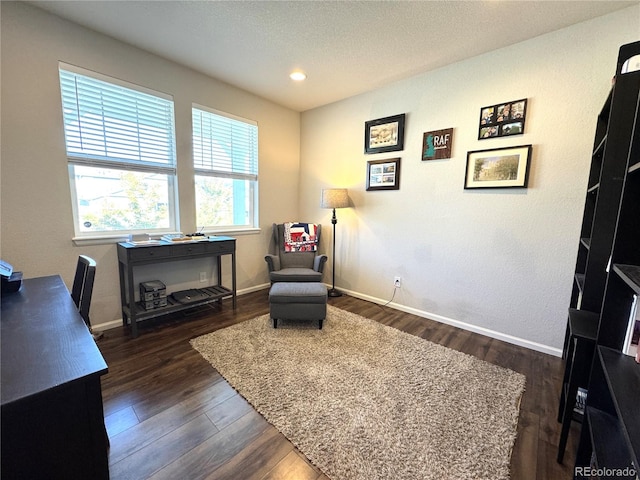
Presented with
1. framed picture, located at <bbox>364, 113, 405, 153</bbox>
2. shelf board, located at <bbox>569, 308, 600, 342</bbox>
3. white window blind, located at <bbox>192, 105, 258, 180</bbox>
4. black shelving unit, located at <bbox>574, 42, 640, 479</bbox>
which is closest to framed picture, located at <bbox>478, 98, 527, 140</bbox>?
framed picture, located at <bbox>364, 113, 405, 153</bbox>

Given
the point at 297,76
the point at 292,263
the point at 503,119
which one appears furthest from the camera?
the point at 292,263

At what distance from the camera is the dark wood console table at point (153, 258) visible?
234cm

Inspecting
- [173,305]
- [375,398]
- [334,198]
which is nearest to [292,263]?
[334,198]

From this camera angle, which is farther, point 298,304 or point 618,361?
point 298,304

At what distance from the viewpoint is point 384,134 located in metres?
3.12

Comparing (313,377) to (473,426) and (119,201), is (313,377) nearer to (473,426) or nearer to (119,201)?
(473,426)

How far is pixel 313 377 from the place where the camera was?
1.87 meters

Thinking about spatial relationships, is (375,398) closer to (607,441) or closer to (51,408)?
(607,441)

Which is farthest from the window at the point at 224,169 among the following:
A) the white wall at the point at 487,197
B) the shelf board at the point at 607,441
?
the shelf board at the point at 607,441

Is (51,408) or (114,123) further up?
(114,123)

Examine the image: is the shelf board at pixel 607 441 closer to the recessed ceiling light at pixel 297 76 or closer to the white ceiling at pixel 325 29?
the white ceiling at pixel 325 29

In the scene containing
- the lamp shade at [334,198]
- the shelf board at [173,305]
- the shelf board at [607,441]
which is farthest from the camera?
the lamp shade at [334,198]

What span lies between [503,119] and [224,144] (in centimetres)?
295

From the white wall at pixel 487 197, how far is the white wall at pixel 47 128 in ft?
6.73
